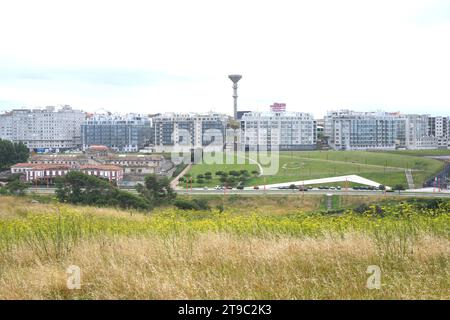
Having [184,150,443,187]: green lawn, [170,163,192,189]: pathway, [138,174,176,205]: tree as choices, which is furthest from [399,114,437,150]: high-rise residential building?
[138,174,176,205]: tree

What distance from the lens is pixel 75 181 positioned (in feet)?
88.6

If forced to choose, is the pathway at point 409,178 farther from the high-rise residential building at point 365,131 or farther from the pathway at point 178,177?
the high-rise residential building at point 365,131

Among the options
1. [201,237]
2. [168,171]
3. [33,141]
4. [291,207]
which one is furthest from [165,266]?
[33,141]

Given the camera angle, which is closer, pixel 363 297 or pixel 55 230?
pixel 363 297

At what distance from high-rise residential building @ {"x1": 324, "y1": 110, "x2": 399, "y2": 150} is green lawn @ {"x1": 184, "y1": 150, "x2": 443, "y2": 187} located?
2366 centimetres

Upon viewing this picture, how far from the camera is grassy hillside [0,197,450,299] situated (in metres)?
3.40

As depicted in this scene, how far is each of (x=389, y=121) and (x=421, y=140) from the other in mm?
6128

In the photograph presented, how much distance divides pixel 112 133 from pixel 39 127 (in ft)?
33.9

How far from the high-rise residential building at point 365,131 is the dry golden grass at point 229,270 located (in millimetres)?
70510

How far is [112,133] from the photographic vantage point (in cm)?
7238

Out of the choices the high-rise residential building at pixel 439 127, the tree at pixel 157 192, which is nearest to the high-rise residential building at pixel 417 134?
the high-rise residential building at pixel 439 127

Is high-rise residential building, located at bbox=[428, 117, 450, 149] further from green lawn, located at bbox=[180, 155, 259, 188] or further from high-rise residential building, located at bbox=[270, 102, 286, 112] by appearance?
green lawn, located at bbox=[180, 155, 259, 188]
